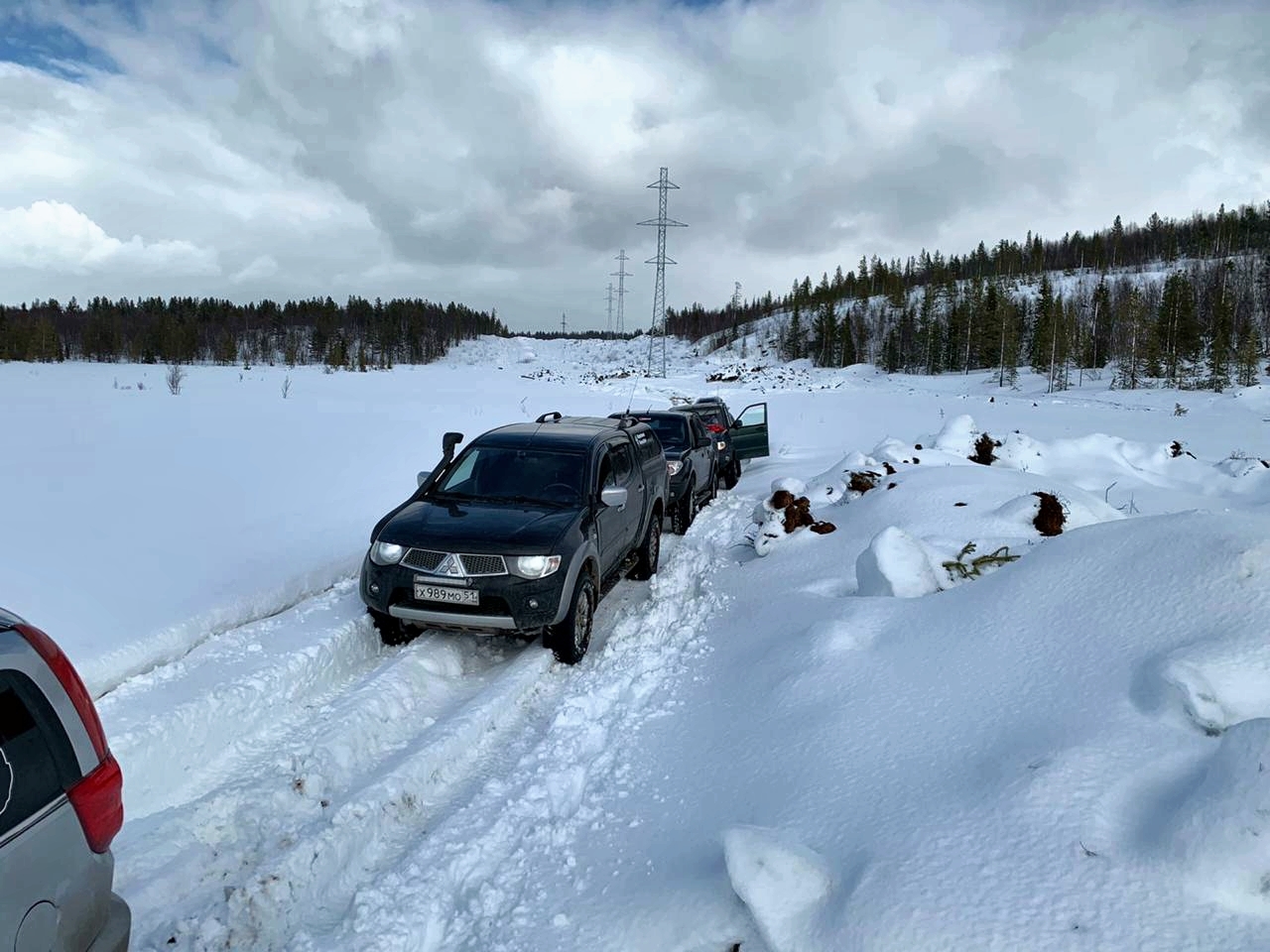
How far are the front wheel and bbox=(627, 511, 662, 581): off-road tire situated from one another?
84.8 inches

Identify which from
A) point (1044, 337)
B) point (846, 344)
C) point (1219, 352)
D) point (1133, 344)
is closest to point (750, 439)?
point (1219, 352)

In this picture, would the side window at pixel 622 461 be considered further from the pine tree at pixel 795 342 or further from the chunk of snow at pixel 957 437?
the pine tree at pixel 795 342

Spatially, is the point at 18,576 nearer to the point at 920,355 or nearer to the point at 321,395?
the point at 321,395

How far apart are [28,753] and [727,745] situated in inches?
128

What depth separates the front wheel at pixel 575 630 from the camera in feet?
18.8

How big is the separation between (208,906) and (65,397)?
2501 centimetres

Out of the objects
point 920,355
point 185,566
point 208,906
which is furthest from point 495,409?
point 920,355

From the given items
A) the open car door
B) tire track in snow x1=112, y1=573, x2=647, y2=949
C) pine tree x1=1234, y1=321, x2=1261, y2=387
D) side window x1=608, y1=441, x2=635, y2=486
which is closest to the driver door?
side window x1=608, y1=441, x2=635, y2=486

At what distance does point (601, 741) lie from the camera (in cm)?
455

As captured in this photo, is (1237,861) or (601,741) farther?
(601,741)

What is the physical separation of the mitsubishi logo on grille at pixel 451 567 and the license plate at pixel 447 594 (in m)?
0.10

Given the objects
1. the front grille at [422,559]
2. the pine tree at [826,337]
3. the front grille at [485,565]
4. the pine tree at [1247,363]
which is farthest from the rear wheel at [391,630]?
the pine tree at [826,337]

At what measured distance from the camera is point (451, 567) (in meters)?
5.51

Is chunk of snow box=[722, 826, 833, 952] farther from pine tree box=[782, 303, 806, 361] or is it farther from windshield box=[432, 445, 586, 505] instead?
pine tree box=[782, 303, 806, 361]
